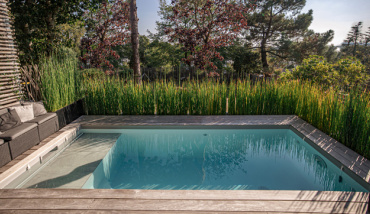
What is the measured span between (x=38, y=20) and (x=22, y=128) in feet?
16.0

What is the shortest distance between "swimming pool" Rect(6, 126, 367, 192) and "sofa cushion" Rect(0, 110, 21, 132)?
0.72 metres

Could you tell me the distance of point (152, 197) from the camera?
215 cm

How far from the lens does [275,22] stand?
1476 centimetres

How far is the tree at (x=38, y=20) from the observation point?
6.36 metres

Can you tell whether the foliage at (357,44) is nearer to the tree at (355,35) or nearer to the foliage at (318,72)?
the tree at (355,35)

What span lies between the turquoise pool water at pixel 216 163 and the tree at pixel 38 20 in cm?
411

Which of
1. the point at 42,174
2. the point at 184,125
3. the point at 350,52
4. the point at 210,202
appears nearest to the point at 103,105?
the point at 184,125

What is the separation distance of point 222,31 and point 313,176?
7.39m

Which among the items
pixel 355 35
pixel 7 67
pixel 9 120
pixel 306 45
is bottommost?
pixel 9 120

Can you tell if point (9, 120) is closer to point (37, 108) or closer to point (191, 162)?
point (37, 108)

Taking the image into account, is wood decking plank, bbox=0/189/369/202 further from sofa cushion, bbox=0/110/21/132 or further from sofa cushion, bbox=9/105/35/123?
sofa cushion, bbox=9/105/35/123

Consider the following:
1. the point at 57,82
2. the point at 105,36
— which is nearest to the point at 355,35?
the point at 105,36

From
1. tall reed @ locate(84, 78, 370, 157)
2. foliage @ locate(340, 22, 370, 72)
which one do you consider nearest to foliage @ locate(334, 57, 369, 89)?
tall reed @ locate(84, 78, 370, 157)

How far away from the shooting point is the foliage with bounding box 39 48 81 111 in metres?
4.17
